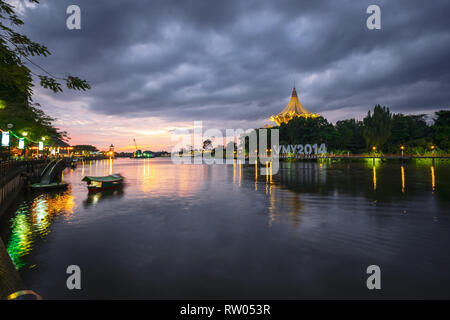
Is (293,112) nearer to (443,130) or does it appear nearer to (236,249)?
(443,130)

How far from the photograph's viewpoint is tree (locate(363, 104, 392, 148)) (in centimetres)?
8675

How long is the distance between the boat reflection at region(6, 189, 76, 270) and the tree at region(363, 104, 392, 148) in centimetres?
9776

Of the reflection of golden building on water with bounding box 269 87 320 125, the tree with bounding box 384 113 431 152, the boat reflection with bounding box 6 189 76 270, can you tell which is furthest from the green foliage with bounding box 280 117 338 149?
the boat reflection with bounding box 6 189 76 270

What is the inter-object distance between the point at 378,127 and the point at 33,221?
102 meters

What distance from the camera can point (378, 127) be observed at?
8781cm

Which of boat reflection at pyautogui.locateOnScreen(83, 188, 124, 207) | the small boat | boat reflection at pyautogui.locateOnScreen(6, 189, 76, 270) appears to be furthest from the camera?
the small boat

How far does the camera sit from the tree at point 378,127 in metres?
86.8

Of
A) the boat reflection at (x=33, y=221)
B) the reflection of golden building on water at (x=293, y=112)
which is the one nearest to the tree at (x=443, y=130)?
the reflection of golden building on water at (x=293, y=112)

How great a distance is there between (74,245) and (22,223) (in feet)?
20.9

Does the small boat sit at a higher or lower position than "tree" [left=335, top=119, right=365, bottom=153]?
lower

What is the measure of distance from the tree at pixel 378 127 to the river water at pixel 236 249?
8167cm

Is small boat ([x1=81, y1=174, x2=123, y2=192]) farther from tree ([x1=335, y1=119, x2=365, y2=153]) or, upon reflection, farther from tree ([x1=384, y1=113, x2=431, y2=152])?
tree ([x1=384, y1=113, x2=431, y2=152])

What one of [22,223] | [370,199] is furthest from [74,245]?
[370,199]
